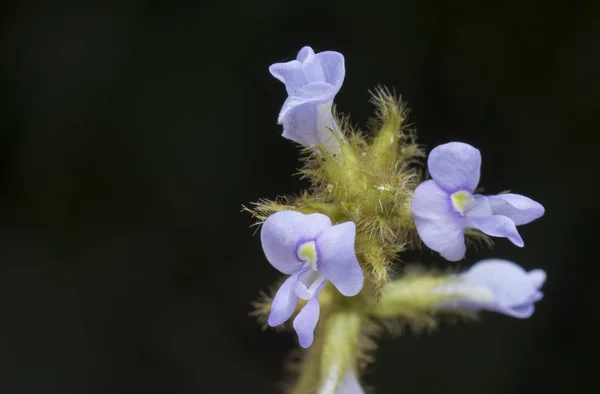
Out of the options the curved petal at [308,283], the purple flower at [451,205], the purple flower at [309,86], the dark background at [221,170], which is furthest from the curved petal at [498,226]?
the dark background at [221,170]

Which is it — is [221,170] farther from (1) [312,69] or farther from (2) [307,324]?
(2) [307,324]

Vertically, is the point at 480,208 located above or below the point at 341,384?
above

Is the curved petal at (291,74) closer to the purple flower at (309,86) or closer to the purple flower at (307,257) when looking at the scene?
the purple flower at (309,86)

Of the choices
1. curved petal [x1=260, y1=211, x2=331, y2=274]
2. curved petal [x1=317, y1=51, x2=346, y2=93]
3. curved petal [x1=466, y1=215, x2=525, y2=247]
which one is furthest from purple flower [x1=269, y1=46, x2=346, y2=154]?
curved petal [x1=466, y1=215, x2=525, y2=247]

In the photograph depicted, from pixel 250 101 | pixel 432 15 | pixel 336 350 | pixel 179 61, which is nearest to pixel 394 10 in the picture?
pixel 432 15

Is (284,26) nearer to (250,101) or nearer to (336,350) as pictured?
(250,101)

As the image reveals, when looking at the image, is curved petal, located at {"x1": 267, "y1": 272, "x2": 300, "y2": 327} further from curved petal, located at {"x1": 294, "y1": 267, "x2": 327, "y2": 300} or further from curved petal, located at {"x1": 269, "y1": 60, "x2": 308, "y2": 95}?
curved petal, located at {"x1": 269, "y1": 60, "x2": 308, "y2": 95}

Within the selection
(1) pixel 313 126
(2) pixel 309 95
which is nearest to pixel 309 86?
(2) pixel 309 95
